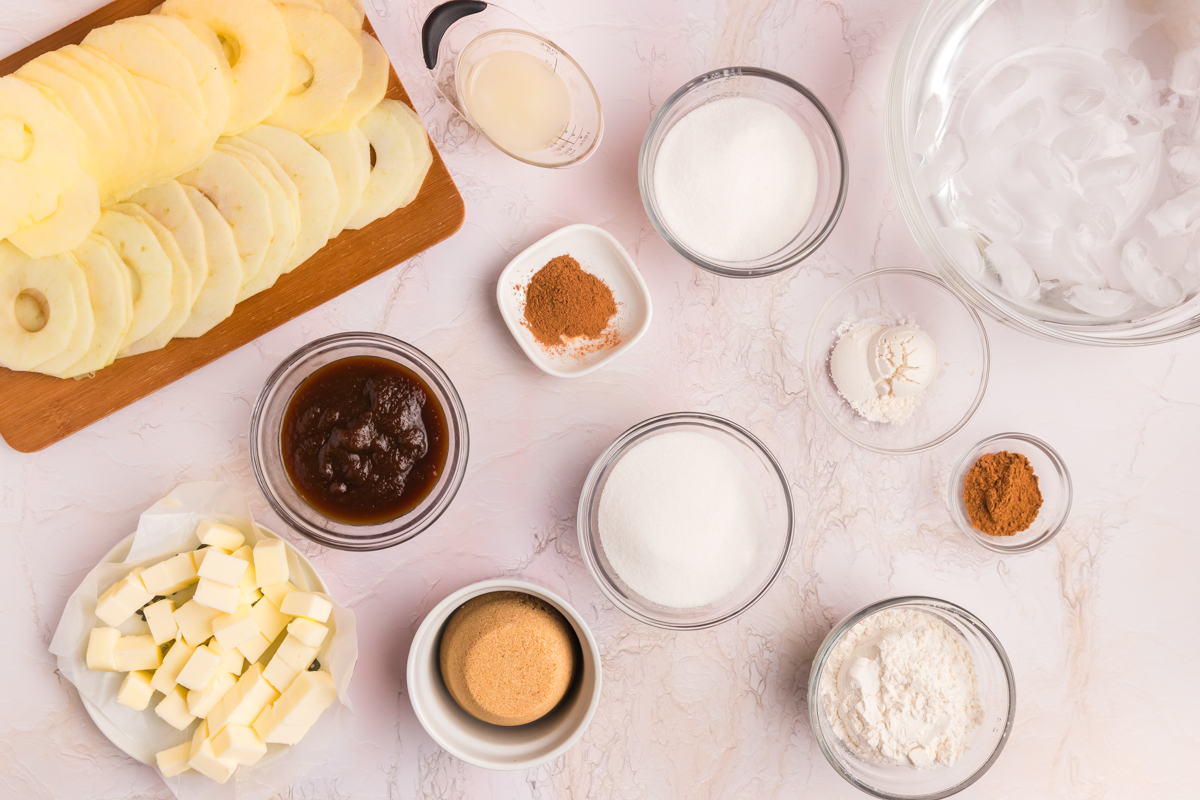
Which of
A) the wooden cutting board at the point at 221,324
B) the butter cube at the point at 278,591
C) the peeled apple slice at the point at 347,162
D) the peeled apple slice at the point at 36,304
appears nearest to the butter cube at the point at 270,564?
the butter cube at the point at 278,591

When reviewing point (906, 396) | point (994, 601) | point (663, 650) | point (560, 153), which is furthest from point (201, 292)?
point (994, 601)

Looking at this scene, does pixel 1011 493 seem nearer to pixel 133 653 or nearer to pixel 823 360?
pixel 823 360

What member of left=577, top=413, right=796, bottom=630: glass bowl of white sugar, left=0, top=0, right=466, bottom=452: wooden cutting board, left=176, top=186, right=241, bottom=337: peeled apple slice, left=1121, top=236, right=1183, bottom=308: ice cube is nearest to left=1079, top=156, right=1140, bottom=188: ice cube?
left=1121, top=236, right=1183, bottom=308: ice cube

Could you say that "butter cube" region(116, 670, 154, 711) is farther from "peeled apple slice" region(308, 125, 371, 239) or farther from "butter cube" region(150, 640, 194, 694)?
"peeled apple slice" region(308, 125, 371, 239)

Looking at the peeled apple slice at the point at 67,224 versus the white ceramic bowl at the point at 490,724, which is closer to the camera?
the peeled apple slice at the point at 67,224

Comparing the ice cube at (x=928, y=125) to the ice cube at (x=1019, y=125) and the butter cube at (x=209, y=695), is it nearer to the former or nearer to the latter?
the ice cube at (x=1019, y=125)

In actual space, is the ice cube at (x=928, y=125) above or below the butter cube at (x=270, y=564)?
above
